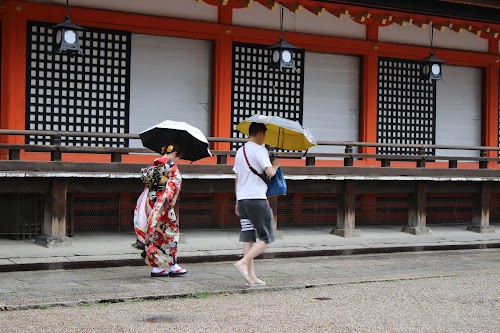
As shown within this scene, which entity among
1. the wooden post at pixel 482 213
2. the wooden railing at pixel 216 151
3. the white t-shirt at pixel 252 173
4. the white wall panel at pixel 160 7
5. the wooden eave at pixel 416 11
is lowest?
the wooden post at pixel 482 213

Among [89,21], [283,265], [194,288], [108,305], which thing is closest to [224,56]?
[89,21]

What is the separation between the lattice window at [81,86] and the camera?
48.1 feet

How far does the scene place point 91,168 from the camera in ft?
44.7

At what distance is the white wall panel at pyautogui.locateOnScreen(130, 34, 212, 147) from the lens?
15.7 metres

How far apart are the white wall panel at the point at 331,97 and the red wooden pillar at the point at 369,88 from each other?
215 mm

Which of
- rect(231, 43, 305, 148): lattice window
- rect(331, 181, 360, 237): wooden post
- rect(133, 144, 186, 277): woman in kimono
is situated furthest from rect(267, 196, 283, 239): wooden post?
rect(133, 144, 186, 277): woman in kimono

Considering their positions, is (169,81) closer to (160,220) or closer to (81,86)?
(81,86)

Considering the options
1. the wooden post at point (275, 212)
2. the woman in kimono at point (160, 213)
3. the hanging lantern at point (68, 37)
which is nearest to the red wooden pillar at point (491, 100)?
the wooden post at point (275, 212)

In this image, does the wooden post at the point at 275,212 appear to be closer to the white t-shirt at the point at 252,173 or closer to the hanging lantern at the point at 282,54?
the hanging lantern at the point at 282,54

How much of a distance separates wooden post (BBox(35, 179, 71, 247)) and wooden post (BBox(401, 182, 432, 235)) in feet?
24.3

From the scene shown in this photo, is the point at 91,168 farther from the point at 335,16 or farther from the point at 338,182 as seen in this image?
the point at 335,16

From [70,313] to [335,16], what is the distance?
11094mm

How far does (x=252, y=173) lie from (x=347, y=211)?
7.03 m

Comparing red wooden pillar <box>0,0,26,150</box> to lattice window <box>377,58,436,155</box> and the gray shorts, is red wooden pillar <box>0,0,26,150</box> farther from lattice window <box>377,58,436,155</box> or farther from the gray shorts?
lattice window <box>377,58,436,155</box>
